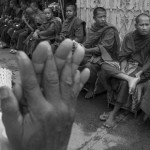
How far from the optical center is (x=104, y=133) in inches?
121

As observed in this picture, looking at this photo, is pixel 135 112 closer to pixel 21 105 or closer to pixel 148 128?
pixel 148 128

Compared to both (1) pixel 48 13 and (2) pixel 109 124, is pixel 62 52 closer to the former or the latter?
(2) pixel 109 124

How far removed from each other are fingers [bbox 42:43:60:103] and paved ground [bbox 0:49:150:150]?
217 centimetres

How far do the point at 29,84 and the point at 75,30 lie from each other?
4107mm

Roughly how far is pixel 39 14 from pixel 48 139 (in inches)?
231

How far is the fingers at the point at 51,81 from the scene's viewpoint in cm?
73

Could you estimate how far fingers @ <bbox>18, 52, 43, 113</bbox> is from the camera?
0.70 m

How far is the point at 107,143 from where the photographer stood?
2861mm

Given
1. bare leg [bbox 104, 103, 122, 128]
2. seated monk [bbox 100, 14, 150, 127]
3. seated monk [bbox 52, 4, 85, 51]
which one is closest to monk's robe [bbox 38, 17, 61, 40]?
seated monk [bbox 52, 4, 85, 51]

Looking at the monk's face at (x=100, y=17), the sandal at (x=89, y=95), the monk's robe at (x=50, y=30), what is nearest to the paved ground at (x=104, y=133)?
the sandal at (x=89, y=95)

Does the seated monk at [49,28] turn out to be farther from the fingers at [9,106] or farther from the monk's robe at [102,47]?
the fingers at [9,106]

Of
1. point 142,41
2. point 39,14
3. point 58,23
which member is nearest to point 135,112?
point 142,41

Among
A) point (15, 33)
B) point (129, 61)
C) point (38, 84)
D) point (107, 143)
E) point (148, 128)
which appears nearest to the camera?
point (38, 84)

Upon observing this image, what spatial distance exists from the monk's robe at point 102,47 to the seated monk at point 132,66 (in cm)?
23
